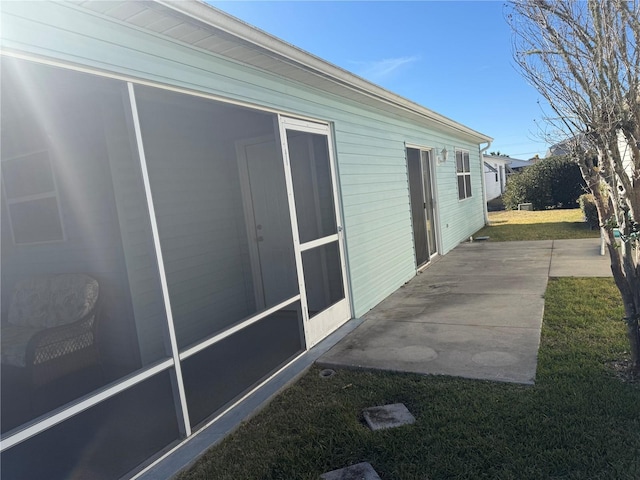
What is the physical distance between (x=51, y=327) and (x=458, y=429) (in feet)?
11.2

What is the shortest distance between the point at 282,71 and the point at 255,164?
1.61 meters

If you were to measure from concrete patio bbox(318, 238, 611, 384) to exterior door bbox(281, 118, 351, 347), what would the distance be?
0.40 m

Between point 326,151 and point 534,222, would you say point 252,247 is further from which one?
point 534,222

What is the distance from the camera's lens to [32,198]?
3965 millimetres

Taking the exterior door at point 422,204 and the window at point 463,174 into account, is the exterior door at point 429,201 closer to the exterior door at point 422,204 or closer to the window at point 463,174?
the exterior door at point 422,204

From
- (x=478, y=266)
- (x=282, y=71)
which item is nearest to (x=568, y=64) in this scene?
(x=282, y=71)

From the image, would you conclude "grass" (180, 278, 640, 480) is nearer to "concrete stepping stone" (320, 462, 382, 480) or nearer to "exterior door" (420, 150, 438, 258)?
"concrete stepping stone" (320, 462, 382, 480)

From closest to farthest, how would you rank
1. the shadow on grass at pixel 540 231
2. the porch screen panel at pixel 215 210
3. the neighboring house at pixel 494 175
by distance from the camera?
the porch screen panel at pixel 215 210 → the shadow on grass at pixel 540 231 → the neighboring house at pixel 494 175

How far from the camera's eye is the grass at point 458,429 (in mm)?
2025

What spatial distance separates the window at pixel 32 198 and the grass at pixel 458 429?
2.77 m

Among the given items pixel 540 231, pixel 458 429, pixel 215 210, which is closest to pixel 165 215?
pixel 215 210

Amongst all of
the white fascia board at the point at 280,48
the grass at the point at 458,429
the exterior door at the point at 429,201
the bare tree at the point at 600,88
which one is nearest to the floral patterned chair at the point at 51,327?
the grass at the point at 458,429

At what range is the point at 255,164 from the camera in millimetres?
4969

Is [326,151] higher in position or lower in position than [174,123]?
lower
